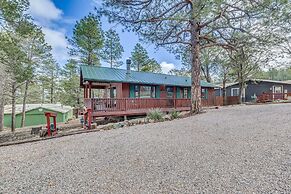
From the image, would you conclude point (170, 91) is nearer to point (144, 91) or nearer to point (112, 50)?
point (144, 91)

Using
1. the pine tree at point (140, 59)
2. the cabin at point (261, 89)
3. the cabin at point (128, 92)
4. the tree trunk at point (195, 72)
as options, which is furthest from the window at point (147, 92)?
the pine tree at point (140, 59)

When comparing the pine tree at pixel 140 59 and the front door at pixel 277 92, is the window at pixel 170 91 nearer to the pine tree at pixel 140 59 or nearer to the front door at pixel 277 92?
the front door at pixel 277 92

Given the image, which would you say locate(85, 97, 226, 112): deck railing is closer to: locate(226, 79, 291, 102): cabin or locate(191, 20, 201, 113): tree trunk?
locate(191, 20, 201, 113): tree trunk

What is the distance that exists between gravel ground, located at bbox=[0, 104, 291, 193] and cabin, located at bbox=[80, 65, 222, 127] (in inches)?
238

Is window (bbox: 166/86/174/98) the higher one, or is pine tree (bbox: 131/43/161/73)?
pine tree (bbox: 131/43/161/73)

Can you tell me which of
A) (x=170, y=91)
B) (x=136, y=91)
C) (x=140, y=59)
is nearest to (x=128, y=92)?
(x=136, y=91)

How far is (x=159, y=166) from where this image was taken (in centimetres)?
354

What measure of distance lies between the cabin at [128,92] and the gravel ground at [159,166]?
6047mm

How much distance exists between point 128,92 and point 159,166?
10.7 meters

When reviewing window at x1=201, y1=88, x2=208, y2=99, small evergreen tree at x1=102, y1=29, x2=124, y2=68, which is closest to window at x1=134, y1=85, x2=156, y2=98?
window at x1=201, y1=88, x2=208, y2=99

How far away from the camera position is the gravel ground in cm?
281

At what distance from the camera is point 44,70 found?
2066 cm

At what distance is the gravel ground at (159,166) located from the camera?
281 centimetres

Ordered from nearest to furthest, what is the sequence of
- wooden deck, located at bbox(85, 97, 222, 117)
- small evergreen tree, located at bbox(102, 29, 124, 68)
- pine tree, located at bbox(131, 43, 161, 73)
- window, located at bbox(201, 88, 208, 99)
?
wooden deck, located at bbox(85, 97, 222, 117)
window, located at bbox(201, 88, 208, 99)
small evergreen tree, located at bbox(102, 29, 124, 68)
pine tree, located at bbox(131, 43, 161, 73)
